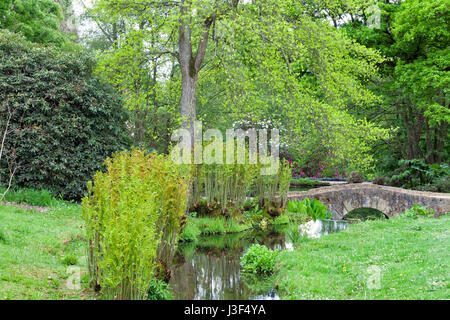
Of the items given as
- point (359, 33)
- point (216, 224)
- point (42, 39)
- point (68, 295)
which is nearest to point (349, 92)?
point (216, 224)

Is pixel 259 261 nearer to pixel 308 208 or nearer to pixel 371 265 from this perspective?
pixel 371 265

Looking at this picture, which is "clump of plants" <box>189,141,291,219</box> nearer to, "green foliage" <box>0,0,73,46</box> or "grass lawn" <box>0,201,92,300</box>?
"grass lawn" <box>0,201,92,300</box>

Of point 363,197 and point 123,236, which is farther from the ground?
point 123,236

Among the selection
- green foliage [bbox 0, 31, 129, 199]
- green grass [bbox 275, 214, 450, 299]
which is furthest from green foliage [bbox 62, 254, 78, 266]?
green foliage [bbox 0, 31, 129, 199]

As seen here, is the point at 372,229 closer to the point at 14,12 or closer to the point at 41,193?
the point at 41,193

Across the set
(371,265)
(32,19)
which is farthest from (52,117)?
(371,265)

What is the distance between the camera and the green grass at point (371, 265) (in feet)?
16.2

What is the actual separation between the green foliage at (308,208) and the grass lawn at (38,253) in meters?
6.07

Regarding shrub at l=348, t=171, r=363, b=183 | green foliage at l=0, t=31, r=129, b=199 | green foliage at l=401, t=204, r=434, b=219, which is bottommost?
green foliage at l=401, t=204, r=434, b=219

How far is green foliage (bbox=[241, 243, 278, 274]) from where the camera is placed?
6668mm

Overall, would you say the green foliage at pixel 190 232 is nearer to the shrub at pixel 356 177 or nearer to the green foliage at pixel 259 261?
the green foliage at pixel 259 261

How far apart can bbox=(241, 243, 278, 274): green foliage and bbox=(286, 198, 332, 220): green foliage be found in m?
5.42

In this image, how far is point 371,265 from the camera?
6059 mm

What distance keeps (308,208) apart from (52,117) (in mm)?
7673
